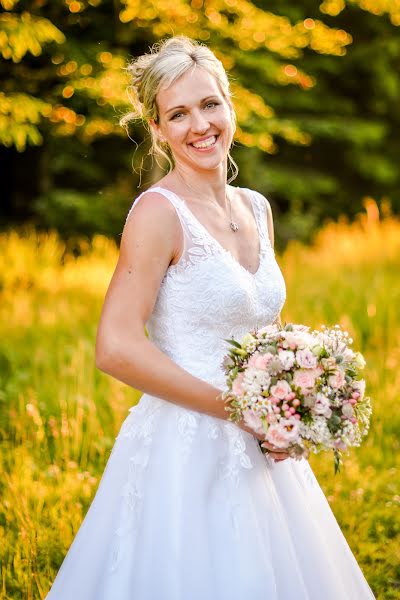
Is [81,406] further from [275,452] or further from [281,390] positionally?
[281,390]

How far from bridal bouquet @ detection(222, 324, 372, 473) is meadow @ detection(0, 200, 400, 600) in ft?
5.67

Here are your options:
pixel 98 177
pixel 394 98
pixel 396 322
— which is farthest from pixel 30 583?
pixel 394 98

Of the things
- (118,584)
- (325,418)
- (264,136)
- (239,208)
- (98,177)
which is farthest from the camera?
(98,177)

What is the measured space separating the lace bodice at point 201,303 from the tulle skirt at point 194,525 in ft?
0.70

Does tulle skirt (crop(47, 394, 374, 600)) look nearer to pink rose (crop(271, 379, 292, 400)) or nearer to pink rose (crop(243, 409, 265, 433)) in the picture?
pink rose (crop(243, 409, 265, 433))

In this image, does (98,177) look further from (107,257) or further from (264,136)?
(264,136)

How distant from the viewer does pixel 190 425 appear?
2.92m

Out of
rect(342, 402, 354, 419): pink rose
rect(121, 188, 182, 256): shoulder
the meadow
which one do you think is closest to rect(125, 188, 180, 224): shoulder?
rect(121, 188, 182, 256): shoulder

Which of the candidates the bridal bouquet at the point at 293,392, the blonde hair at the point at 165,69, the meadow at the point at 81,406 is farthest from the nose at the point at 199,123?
the meadow at the point at 81,406

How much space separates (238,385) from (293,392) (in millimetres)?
181

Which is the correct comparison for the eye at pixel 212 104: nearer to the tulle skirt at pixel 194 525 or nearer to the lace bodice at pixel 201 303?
the lace bodice at pixel 201 303

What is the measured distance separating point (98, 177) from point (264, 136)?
215 inches

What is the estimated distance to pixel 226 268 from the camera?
116 inches

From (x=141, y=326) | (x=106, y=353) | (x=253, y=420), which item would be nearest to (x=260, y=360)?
(x=253, y=420)
